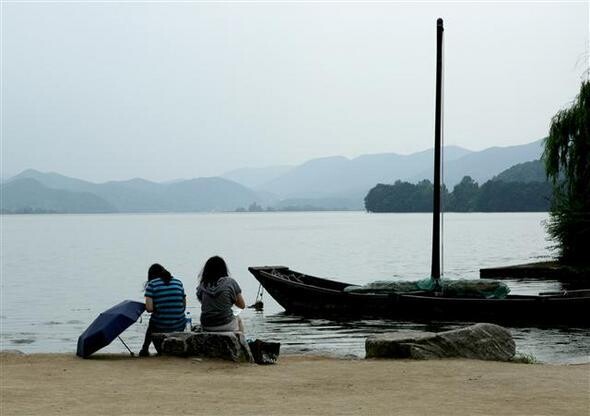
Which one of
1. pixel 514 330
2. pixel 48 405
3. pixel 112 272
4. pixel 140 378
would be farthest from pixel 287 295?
pixel 112 272

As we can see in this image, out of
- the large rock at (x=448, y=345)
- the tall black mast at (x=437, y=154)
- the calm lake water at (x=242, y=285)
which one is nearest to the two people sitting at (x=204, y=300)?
the large rock at (x=448, y=345)

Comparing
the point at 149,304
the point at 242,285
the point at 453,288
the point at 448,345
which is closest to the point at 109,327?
the point at 149,304

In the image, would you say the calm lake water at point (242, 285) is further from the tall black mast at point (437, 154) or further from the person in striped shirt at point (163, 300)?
the person in striped shirt at point (163, 300)

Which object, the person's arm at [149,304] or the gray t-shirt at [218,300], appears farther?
the person's arm at [149,304]

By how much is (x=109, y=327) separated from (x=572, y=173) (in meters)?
27.7

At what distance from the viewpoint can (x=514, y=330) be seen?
843 inches

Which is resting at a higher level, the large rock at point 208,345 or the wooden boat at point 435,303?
the large rock at point 208,345

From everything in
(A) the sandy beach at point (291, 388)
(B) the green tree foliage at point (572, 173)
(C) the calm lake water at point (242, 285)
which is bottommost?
(C) the calm lake water at point (242, 285)

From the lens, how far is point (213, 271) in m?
13.1

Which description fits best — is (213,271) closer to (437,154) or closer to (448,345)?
(448,345)

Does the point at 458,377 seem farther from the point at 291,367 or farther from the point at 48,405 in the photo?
the point at 48,405

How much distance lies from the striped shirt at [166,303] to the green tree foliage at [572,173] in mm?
25897

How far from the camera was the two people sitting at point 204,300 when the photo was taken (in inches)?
512

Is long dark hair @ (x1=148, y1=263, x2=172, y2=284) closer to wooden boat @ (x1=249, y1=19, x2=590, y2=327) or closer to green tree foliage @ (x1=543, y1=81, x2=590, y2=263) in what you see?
wooden boat @ (x1=249, y1=19, x2=590, y2=327)
